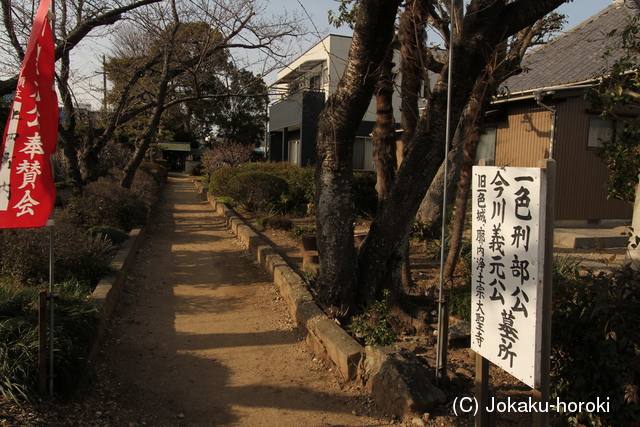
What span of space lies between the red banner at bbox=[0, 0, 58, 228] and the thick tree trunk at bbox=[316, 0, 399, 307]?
2.68 meters

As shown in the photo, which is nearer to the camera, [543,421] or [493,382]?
[543,421]

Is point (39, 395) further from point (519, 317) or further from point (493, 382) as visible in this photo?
point (493, 382)

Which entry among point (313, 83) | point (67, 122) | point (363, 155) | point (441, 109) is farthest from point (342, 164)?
point (363, 155)

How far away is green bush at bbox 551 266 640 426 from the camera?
2924 millimetres

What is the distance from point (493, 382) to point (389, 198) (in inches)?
81.1

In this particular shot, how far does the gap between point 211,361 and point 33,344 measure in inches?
65.5

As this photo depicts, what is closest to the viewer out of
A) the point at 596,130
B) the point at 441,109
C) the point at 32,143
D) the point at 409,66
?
the point at 32,143

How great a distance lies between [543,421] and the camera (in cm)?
265

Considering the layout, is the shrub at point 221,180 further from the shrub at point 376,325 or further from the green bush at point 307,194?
the shrub at point 376,325

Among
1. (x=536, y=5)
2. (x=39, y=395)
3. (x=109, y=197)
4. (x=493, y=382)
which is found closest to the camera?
(x=39, y=395)

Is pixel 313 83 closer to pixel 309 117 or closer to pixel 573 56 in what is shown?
pixel 573 56

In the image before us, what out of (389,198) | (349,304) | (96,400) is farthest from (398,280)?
(96,400)

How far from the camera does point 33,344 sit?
3.52 metres

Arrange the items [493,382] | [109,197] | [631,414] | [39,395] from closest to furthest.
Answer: [631,414] → [39,395] → [493,382] → [109,197]
